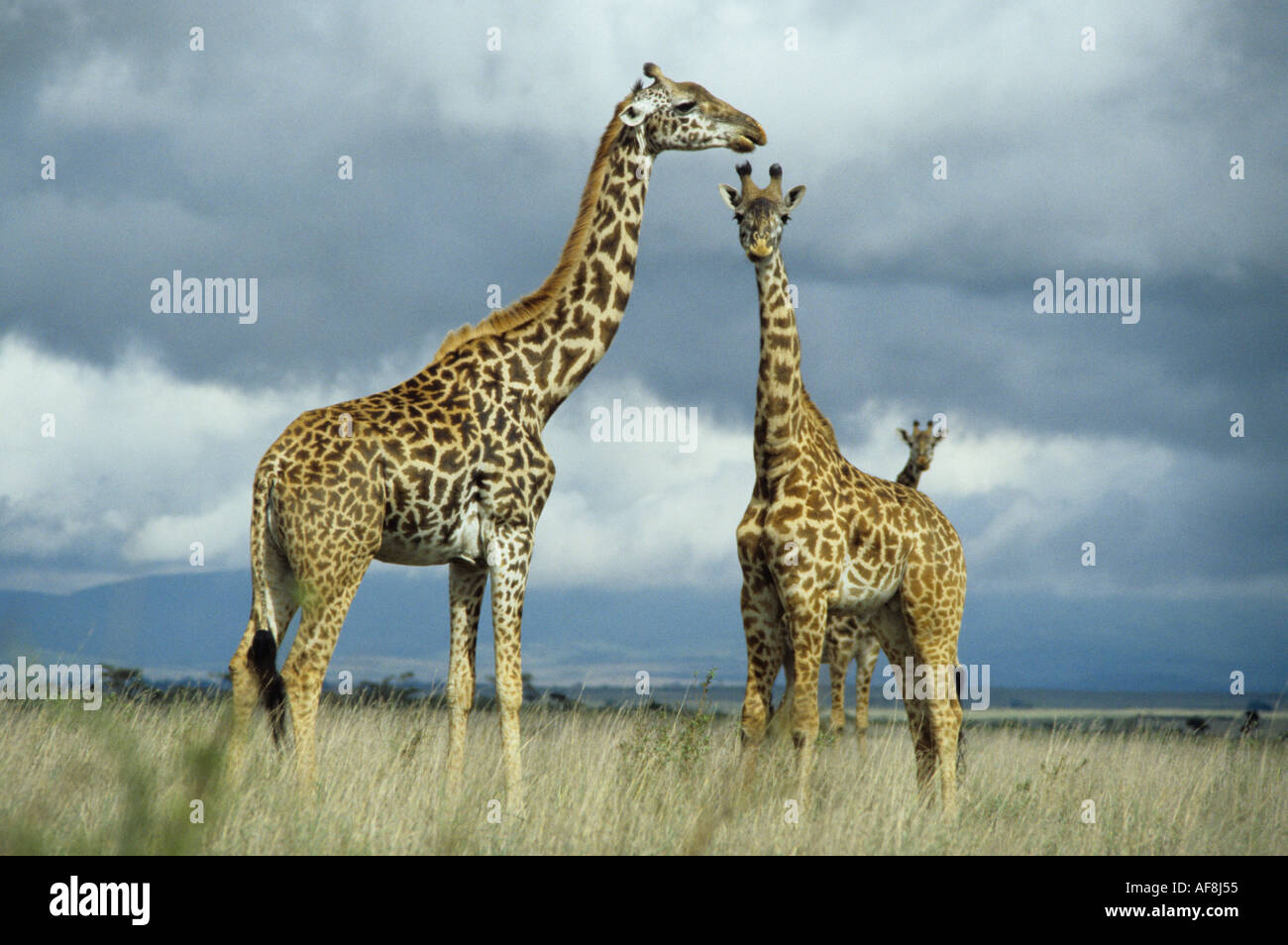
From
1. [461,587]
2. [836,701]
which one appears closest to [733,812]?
[461,587]

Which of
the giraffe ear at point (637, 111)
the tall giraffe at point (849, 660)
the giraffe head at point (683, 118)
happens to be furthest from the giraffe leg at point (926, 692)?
the giraffe ear at point (637, 111)

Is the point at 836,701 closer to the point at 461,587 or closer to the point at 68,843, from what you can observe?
the point at 461,587

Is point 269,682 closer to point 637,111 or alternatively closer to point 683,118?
point 637,111

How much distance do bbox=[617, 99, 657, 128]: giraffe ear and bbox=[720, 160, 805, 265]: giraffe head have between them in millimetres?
1549

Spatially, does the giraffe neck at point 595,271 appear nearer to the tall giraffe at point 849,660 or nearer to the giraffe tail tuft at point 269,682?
the giraffe tail tuft at point 269,682

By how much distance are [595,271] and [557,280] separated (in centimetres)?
38

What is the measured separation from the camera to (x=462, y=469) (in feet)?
33.9

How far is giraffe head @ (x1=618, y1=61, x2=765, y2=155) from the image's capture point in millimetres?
11789

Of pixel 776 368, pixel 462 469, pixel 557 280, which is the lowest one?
pixel 462 469

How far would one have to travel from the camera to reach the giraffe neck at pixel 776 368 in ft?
34.9

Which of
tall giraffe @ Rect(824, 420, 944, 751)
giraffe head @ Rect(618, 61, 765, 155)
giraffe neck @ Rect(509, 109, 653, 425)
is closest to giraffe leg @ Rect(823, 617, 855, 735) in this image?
tall giraffe @ Rect(824, 420, 944, 751)

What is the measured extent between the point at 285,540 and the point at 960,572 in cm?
602

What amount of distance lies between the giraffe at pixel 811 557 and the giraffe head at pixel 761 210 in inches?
0.5

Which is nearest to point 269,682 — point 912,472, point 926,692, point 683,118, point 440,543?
point 440,543
